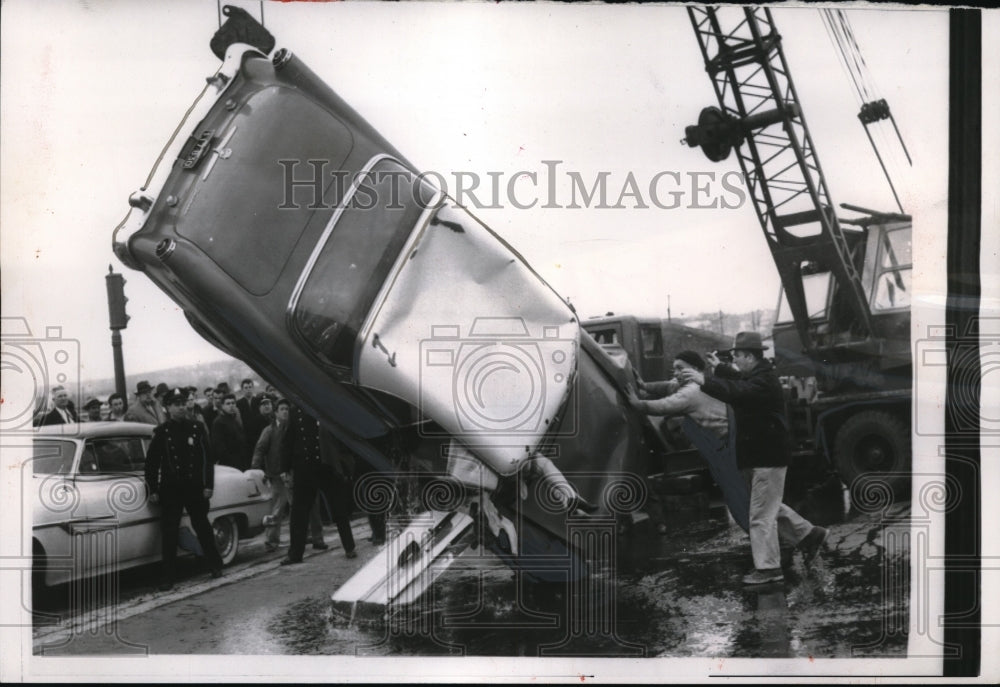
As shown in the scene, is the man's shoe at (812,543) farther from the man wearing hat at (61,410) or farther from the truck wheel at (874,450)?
the man wearing hat at (61,410)

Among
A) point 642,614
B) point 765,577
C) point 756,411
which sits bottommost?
point 642,614

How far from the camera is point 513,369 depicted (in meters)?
3.29

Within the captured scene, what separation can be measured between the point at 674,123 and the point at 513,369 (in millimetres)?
1092

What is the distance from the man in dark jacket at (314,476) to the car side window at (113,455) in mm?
545

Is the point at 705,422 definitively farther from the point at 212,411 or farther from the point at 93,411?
the point at 93,411

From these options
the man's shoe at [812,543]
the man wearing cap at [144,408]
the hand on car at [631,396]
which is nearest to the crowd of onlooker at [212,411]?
the man wearing cap at [144,408]

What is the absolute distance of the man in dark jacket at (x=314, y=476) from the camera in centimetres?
337

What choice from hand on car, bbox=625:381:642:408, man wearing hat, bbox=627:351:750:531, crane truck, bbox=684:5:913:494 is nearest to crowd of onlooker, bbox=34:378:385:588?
hand on car, bbox=625:381:642:408

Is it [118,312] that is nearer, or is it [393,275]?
[393,275]

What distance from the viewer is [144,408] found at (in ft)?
11.1

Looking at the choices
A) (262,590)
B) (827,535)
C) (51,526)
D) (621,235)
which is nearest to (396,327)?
(621,235)

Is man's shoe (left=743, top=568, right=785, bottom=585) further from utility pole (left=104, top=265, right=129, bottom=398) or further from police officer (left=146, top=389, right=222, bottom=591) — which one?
utility pole (left=104, top=265, right=129, bottom=398)

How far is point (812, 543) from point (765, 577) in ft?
0.70

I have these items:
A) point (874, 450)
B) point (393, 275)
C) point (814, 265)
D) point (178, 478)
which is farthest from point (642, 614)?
point (178, 478)
